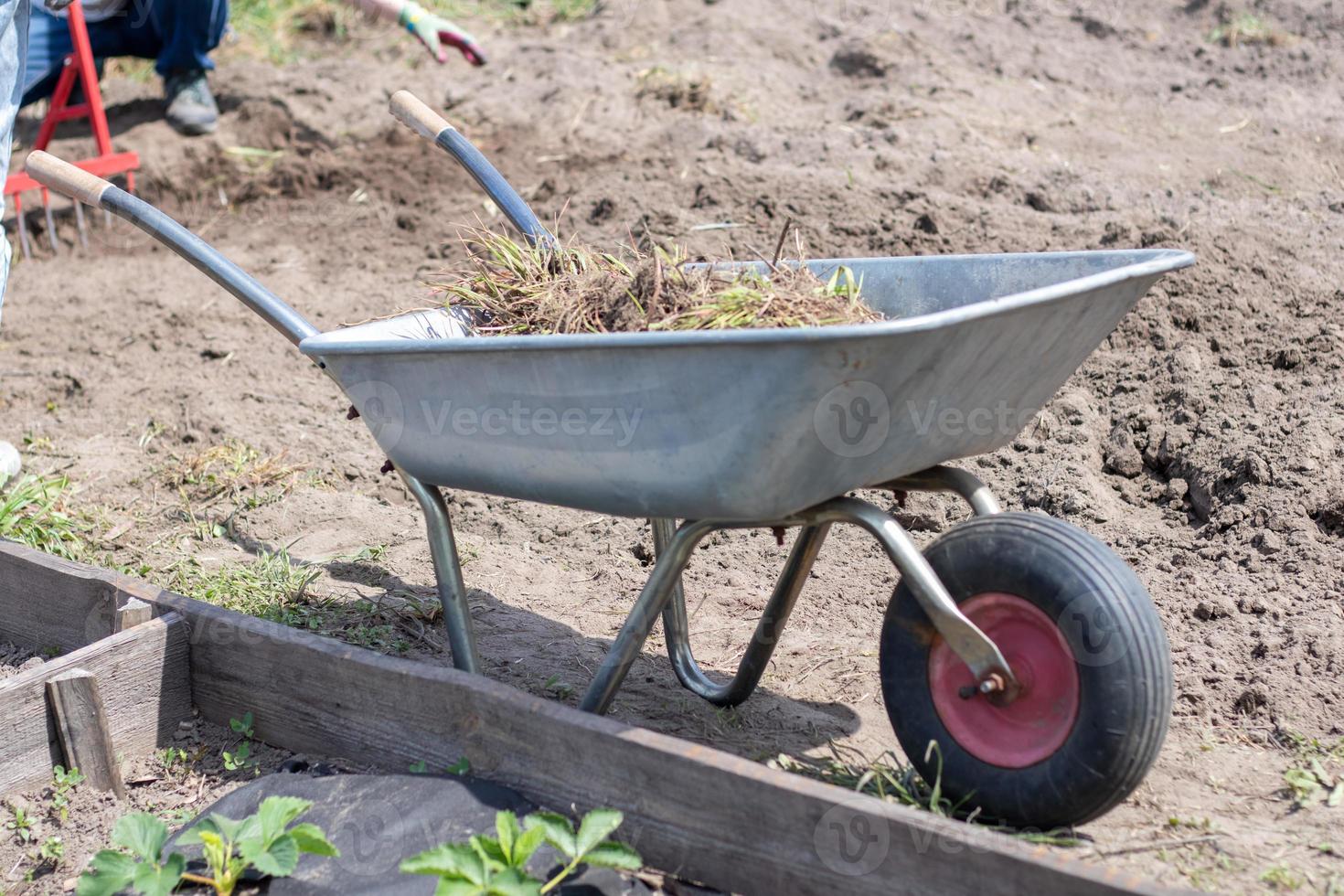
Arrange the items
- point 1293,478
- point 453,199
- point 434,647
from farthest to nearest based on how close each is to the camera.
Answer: point 453,199, point 1293,478, point 434,647

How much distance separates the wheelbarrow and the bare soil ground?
27cm

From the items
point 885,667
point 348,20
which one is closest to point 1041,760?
point 885,667

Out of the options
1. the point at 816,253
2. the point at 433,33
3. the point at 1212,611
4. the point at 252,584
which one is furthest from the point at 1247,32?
the point at 252,584

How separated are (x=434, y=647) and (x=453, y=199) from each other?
290cm

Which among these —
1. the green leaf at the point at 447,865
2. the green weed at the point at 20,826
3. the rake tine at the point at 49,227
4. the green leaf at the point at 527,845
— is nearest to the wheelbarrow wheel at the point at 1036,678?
the green leaf at the point at 527,845

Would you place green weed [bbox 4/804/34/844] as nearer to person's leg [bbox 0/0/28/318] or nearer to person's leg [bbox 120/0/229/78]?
person's leg [bbox 0/0/28/318]

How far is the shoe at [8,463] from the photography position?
11.0 ft

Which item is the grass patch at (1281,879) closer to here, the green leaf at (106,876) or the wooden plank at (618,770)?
the wooden plank at (618,770)

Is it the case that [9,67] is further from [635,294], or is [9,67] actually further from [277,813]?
[277,813]

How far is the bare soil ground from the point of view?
2.51 metres

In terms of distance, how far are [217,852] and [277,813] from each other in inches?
3.9

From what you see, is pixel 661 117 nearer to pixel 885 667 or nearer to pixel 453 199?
pixel 453 199

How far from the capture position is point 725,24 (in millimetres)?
6293

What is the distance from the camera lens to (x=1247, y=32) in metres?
6.05
